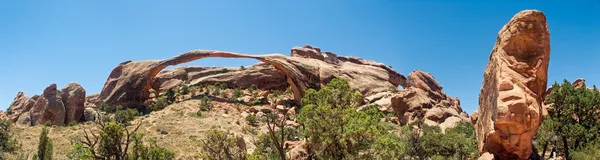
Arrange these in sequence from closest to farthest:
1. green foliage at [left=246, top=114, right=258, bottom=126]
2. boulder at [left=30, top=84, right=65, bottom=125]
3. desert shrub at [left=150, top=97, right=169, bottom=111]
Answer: boulder at [left=30, top=84, right=65, bottom=125] < green foliage at [left=246, top=114, right=258, bottom=126] < desert shrub at [left=150, top=97, right=169, bottom=111]

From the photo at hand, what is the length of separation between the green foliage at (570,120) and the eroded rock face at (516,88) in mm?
5405

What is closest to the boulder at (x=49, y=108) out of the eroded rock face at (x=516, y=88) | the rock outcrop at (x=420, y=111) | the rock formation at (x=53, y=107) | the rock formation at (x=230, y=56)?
the rock formation at (x=53, y=107)

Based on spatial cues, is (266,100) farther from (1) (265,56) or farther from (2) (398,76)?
(2) (398,76)

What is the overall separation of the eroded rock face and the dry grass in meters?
14.5

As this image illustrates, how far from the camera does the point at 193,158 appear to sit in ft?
85.6

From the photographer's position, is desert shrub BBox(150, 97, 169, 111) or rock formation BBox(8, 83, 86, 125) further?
desert shrub BBox(150, 97, 169, 111)

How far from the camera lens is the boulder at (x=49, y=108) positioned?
35.4 meters

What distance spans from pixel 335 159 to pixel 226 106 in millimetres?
31134

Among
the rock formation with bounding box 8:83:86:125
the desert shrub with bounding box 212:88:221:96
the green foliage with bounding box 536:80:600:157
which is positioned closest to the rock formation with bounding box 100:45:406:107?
the desert shrub with bounding box 212:88:221:96

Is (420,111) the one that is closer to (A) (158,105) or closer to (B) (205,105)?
(B) (205,105)

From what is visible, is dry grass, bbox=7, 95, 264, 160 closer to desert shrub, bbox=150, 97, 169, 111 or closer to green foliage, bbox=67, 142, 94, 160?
desert shrub, bbox=150, 97, 169, 111

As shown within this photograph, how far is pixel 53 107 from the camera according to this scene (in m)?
36.0

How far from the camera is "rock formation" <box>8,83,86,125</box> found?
3556cm

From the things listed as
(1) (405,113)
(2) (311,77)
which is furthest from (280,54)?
(1) (405,113)
